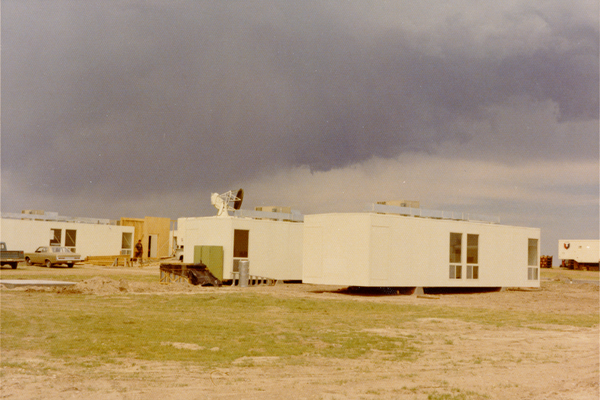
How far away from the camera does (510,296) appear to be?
2491 centimetres

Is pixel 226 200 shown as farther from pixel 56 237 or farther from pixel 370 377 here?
pixel 56 237

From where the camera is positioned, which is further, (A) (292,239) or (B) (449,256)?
(A) (292,239)

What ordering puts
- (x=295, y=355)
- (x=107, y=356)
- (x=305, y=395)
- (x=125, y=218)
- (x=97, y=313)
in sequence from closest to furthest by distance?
(x=305, y=395)
(x=107, y=356)
(x=295, y=355)
(x=97, y=313)
(x=125, y=218)

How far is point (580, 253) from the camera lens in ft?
197

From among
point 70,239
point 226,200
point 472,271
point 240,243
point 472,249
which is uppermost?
point 226,200

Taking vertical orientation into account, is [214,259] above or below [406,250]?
below

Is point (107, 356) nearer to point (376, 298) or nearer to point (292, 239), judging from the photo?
point (376, 298)

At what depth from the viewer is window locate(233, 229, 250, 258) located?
2758cm

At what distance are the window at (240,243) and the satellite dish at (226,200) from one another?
154cm

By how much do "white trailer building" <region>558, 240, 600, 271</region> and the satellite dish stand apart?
43797mm

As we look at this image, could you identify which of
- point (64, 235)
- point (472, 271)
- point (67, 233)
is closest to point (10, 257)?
point (64, 235)

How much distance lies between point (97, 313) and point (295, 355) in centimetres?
657

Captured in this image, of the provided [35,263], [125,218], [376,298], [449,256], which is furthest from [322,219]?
[125,218]

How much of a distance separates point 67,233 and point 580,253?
49.3 meters
